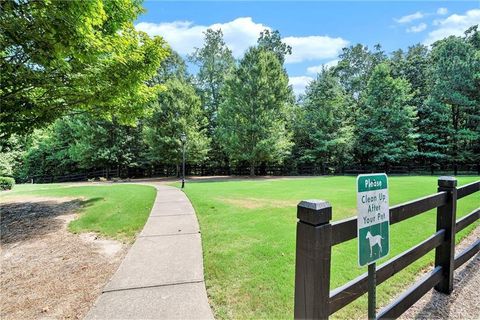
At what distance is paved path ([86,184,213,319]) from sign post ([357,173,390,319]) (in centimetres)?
181

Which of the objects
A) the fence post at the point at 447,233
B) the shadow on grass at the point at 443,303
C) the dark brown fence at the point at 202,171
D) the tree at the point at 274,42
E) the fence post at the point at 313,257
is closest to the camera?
the fence post at the point at 313,257

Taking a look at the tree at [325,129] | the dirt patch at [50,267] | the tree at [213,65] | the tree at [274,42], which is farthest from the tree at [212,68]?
the dirt patch at [50,267]

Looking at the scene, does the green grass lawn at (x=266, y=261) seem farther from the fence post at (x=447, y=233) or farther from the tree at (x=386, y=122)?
the tree at (x=386, y=122)

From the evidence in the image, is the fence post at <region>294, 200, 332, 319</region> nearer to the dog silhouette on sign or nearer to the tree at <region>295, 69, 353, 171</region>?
the dog silhouette on sign

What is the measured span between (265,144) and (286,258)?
70.1ft

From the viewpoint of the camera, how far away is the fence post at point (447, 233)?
10.1 ft

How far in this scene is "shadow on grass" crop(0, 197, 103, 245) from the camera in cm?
633

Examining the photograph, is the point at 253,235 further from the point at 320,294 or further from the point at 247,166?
the point at 247,166

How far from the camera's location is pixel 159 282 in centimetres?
347

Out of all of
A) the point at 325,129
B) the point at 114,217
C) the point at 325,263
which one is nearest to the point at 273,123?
the point at 325,129

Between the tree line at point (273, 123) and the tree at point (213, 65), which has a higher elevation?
the tree at point (213, 65)

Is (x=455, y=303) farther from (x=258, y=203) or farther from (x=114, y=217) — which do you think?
(x=114, y=217)

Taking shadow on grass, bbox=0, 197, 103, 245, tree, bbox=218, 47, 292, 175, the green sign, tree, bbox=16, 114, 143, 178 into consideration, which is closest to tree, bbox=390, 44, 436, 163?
tree, bbox=218, 47, 292, 175

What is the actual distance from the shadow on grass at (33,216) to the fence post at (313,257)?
6806 mm
